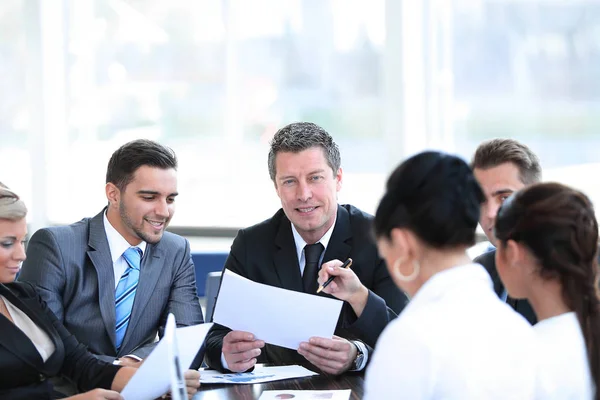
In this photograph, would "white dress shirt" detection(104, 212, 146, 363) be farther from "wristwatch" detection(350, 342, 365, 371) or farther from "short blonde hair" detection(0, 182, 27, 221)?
"wristwatch" detection(350, 342, 365, 371)

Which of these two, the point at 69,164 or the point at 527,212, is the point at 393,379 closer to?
the point at 527,212

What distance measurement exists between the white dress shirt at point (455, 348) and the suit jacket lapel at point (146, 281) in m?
1.62

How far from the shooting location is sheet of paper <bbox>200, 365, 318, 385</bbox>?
2424 millimetres

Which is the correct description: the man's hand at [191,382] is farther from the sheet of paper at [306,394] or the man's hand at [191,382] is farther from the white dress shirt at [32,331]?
the white dress shirt at [32,331]

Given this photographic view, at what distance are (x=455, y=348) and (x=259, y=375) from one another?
1.20 metres

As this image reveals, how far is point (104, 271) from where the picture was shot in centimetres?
291

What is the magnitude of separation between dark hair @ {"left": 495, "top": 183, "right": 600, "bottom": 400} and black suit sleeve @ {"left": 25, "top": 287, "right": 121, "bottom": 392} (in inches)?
50.4

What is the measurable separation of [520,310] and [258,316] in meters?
0.87

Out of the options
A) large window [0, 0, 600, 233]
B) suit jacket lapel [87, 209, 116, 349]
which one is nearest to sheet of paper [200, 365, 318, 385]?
suit jacket lapel [87, 209, 116, 349]

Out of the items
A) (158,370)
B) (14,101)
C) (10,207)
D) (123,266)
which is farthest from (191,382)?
(14,101)

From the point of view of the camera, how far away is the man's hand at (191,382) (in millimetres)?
2270

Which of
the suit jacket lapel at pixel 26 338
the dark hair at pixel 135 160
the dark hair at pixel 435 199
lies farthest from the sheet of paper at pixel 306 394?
the dark hair at pixel 135 160

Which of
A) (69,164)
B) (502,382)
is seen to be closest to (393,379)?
(502,382)

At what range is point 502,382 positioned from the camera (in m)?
1.44
